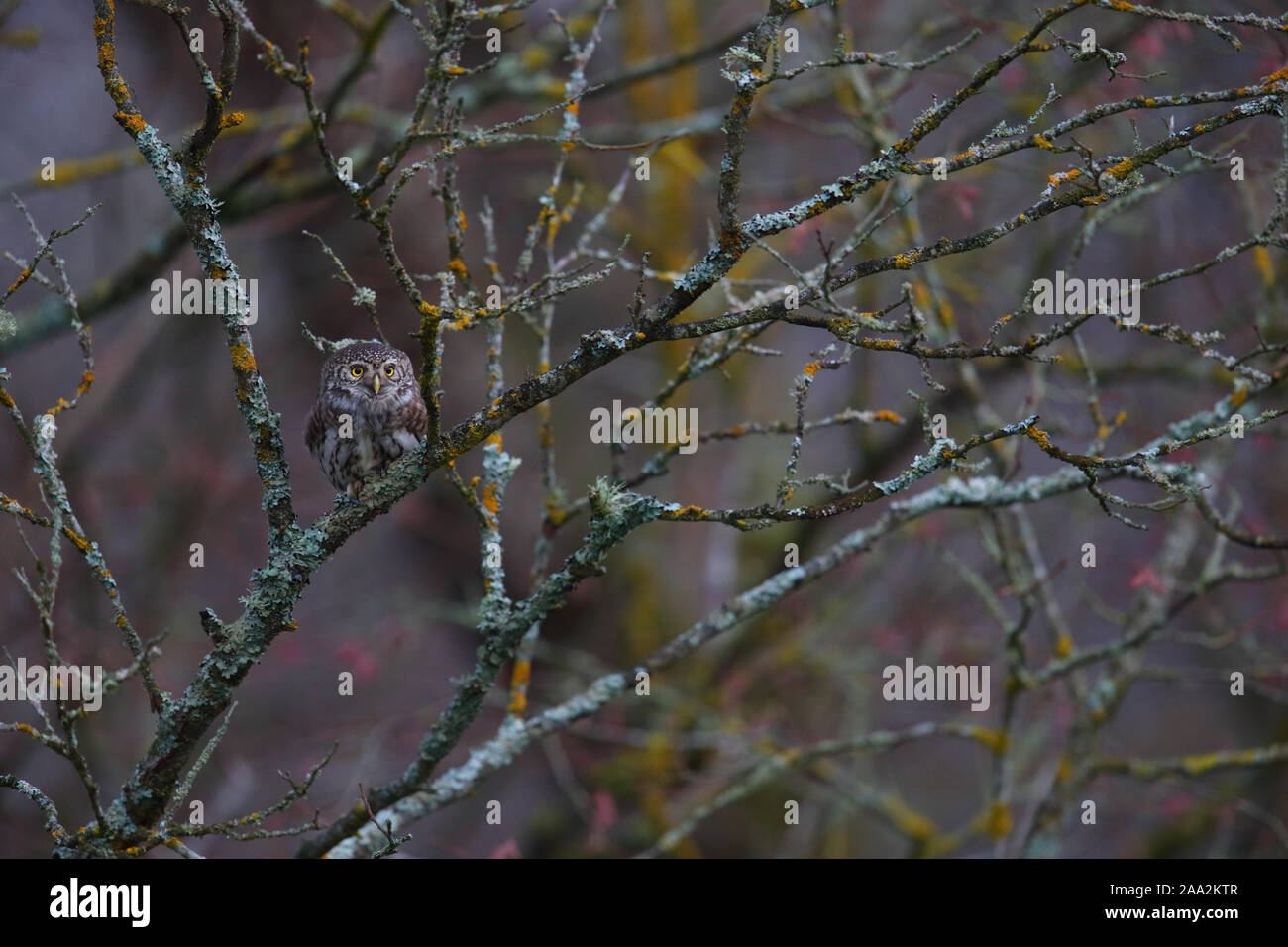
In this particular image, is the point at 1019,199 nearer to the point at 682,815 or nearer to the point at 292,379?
the point at 682,815

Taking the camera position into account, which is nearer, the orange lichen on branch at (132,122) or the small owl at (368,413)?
the orange lichen on branch at (132,122)

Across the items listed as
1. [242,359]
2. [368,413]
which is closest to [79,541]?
[242,359]

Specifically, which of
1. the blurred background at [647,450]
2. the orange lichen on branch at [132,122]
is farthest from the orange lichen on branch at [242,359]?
the blurred background at [647,450]

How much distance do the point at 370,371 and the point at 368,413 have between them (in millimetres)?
180

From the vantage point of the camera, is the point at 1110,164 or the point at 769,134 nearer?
the point at 1110,164

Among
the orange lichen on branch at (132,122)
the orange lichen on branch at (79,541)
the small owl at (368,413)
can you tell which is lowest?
the orange lichen on branch at (79,541)

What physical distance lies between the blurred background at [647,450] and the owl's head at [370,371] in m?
2.58

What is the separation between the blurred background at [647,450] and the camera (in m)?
8.25

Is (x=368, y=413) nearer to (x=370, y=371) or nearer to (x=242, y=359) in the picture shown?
(x=370, y=371)

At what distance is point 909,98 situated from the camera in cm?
1291

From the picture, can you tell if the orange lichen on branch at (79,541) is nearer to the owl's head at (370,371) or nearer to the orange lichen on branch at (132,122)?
the orange lichen on branch at (132,122)

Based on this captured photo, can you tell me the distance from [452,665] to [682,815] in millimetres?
4575
